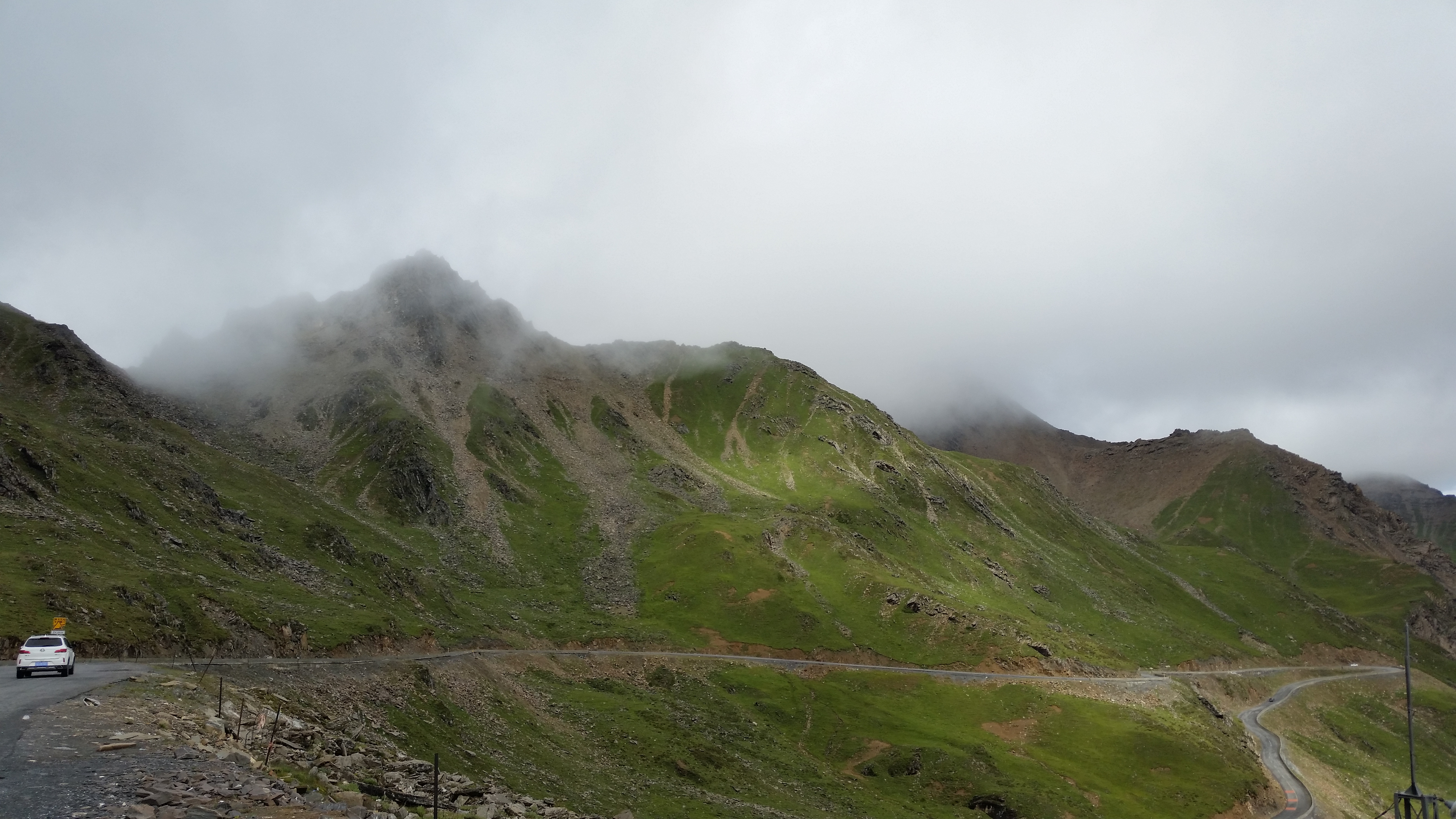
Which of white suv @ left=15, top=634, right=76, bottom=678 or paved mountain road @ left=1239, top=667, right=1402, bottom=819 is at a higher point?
white suv @ left=15, top=634, right=76, bottom=678

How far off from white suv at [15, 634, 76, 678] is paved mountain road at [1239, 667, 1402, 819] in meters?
118

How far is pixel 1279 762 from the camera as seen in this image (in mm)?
122688

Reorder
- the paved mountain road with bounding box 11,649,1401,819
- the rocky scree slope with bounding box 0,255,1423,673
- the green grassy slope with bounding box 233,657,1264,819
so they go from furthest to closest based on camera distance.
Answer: the rocky scree slope with bounding box 0,255,1423,673
the green grassy slope with bounding box 233,657,1264,819
the paved mountain road with bounding box 11,649,1401,819

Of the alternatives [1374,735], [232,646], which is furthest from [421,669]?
[1374,735]

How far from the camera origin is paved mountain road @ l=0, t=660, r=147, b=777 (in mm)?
25906

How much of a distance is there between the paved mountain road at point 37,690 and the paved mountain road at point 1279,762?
11619cm

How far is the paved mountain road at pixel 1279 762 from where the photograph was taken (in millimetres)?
96875

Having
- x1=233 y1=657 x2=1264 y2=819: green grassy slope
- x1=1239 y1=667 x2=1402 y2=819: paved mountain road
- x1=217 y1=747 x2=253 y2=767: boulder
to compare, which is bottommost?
x1=1239 y1=667 x2=1402 y2=819: paved mountain road

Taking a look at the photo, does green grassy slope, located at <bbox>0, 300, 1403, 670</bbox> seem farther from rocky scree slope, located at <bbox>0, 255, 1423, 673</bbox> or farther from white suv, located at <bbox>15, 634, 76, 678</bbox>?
white suv, located at <bbox>15, 634, 76, 678</bbox>

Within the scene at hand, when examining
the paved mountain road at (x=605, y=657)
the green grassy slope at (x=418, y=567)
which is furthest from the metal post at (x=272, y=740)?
the green grassy slope at (x=418, y=567)

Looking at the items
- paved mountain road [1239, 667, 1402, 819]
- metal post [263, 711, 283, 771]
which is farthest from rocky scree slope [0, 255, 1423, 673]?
metal post [263, 711, 283, 771]

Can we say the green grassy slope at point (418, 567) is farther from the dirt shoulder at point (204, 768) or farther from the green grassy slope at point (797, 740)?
the dirt shoulder at point (204, 768)

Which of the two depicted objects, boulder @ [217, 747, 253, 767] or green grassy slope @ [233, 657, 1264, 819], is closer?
boulder @ [217, 747, 253, 767]

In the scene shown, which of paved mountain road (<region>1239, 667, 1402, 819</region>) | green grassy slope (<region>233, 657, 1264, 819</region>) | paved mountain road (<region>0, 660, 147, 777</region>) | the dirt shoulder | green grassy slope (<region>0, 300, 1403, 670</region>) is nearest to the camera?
the dirt shoulder
